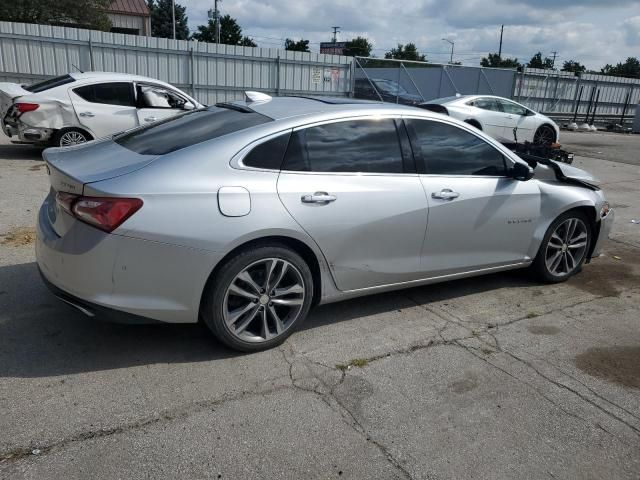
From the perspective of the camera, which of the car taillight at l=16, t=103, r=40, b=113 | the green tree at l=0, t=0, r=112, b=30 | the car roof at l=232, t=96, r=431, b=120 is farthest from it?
the green tree at l=0, t=0, r=112, b=30

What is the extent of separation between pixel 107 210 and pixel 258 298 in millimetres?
1057

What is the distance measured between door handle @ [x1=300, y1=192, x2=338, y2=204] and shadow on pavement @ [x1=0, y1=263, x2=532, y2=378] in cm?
99

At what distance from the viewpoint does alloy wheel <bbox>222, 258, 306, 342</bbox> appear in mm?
3496

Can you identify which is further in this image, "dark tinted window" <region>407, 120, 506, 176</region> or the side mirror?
the side mirror

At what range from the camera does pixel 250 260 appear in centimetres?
344

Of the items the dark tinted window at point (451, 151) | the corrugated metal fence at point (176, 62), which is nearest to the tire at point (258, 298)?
the dark tinted window at point (451, 151)

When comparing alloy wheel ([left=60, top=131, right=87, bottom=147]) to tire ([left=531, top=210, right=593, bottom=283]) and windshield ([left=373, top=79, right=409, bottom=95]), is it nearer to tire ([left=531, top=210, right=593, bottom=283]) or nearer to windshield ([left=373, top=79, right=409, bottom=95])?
tire ([left=531, top=210, right=593, bottom=283])

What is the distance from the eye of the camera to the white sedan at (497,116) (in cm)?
1454

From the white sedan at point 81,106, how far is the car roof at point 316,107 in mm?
6182

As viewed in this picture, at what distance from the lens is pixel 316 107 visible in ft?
13.4

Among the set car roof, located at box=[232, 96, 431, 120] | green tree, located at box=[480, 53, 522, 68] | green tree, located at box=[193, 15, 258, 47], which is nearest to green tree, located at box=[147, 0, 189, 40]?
green tree, located at box=[193, 15, 258, 47]

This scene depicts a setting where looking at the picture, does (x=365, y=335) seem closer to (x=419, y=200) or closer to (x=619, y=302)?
(x=419, y=200)

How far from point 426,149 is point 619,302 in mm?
2363

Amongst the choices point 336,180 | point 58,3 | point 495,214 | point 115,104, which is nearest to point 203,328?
point 336,180
